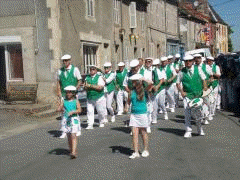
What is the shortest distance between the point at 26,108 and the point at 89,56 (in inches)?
261

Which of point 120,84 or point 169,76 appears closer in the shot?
point 169,76

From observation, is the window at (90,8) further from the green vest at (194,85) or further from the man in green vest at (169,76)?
the green vest at (194,85)

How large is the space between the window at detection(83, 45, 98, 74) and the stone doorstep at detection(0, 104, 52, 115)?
4754mm

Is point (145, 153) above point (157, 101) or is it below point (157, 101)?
below

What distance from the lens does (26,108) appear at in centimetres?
1335

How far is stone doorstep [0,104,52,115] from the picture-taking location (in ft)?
43.6

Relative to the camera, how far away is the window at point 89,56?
734 inches

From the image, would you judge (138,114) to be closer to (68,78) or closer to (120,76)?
(68,78)

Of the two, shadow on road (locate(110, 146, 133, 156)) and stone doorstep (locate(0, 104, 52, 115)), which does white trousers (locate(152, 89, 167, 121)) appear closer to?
shadow on road (locate(110, 146, 133, 156))

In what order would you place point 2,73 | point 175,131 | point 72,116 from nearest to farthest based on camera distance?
point 72,116 < point 175,131 < point 2,73

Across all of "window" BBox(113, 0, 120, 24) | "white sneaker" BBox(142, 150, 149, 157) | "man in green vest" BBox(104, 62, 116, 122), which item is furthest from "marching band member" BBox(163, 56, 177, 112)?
"window" BBox(113, 0, 120, 24)

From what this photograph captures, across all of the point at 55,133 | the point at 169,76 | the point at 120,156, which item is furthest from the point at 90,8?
the point at 120,156

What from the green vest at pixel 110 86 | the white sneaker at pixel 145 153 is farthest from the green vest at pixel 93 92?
the white sneaker at pixel 145 153

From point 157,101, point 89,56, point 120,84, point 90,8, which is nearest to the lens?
point 157,101
